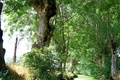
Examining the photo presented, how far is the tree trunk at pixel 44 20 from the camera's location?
752 inches

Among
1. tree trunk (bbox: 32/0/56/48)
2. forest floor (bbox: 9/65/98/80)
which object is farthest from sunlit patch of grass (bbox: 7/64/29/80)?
tree trunk (bbox: 32/0/56/48)

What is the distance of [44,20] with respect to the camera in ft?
63.1

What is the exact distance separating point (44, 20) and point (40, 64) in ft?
16.6

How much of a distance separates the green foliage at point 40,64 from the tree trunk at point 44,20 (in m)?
3.59

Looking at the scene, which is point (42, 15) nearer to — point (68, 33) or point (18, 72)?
point (18, 72)

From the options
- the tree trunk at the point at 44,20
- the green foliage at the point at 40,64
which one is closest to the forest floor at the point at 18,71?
the green foliage at the point at 40,64

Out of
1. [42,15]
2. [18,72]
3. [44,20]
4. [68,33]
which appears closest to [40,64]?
[18,72]

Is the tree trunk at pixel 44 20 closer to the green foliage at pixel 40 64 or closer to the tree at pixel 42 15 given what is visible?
the tree at pixel 42 15

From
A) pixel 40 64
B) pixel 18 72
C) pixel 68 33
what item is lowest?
pixel 18 72

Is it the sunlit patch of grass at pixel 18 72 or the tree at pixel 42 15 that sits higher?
the tree at pixel 42 15

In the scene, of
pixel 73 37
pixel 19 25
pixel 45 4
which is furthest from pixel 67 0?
pixel 73 37

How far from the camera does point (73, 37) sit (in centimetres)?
3934

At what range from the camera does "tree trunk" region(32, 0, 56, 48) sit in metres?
19.1

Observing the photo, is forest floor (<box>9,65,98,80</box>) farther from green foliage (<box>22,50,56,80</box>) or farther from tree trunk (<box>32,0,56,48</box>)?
tree trunk (<box>32,0,56,48</box>)
